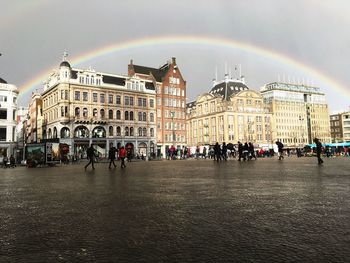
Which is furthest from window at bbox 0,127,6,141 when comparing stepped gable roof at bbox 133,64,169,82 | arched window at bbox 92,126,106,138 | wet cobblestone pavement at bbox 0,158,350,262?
wet cobblestone pavement at bbox 0,158,350,262

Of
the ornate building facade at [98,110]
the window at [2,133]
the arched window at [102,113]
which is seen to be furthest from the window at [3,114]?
the arched window at [102,113]

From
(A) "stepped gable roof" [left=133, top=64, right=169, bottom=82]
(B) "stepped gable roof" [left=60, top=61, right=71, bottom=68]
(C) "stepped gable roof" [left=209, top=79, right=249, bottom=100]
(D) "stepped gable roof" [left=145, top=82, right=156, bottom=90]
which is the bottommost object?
(D) "stepped gable roof" [left=145, top=82, right=156, bottom=90]

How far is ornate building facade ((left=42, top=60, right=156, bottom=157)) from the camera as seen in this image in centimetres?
5625

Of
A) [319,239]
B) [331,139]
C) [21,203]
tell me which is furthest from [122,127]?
[331,139]

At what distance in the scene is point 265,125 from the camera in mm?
110938

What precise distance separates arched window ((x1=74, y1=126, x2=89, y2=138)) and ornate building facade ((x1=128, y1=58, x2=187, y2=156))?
1724 centimetres

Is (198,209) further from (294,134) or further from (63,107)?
(294,134)

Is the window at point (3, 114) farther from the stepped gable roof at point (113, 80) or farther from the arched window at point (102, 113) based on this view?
the stepped gable roof at point (113, 80)

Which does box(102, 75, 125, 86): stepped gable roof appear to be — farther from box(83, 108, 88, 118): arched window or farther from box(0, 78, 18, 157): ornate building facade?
box(0, 78, 18, 157): ornate building facade

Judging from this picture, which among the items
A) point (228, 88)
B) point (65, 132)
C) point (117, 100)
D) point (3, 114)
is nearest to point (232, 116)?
point (228, 88)

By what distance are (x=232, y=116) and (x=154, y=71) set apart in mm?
37284

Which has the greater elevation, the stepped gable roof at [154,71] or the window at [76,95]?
the stepped gable roof at [154,71]

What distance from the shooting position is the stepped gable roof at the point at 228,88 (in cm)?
10656

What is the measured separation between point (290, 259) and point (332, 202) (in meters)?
3.52
